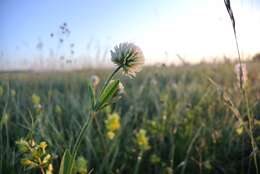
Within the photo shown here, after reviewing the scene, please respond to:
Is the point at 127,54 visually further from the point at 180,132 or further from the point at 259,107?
the point at 259,107

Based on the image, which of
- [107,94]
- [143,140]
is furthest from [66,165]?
[143,140]

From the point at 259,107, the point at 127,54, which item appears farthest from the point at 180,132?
the point at 127,54

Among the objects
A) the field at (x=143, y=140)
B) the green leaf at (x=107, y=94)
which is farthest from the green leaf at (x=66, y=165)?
the field at (x=143, y=140)

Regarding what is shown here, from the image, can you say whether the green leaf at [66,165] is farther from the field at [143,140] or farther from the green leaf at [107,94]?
the field at [143,140]

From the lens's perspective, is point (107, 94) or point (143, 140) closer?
point (107, 94)

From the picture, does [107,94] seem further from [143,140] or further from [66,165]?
[143,140]

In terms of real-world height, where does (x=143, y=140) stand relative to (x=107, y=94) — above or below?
below
